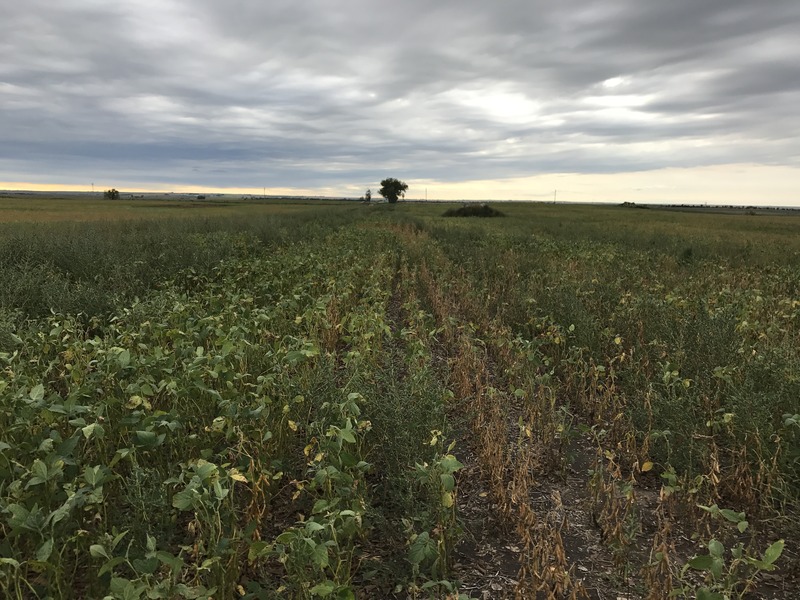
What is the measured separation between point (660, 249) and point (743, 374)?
1444cm

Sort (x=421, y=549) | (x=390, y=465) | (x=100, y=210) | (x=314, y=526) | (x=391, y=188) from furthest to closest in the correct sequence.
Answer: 1. (x=391, y=188)
2. (x=100, y=210)
3. (x=390, y=465)
4. (x=421, y=549)
5. (x=314, y=526)

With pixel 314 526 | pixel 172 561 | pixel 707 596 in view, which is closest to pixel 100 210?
pixel 172 561

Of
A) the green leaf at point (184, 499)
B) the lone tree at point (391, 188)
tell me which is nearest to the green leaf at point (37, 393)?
the green leaf at point (184, 499)

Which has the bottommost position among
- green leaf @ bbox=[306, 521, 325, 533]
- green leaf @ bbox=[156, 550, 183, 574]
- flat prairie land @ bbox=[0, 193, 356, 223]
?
green leaf @ bbox=[156, 550, 183, 574]

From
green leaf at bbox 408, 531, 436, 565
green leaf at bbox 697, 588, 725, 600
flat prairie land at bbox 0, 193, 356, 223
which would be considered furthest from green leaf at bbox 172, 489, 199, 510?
flat prairie land at bbox 0, 193, 356, 223

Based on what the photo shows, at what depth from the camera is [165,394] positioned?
146 inches

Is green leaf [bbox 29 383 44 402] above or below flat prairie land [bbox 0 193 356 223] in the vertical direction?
below

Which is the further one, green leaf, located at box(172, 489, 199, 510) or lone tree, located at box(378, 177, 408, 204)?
lone tree, located at box(378, 177, 408, 204)

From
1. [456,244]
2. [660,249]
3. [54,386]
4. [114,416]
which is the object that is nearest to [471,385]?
[114,416]

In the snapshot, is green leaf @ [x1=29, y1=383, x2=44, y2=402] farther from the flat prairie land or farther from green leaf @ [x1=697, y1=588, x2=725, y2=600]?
the flat prairie land

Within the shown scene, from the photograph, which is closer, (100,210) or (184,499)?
(184,499)

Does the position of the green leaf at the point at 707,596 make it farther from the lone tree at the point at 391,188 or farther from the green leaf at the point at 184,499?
the lone tree at the point at 391,188

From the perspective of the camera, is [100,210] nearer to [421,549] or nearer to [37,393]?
[37,393]

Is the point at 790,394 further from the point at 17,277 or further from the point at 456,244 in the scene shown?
the point at 456,244
